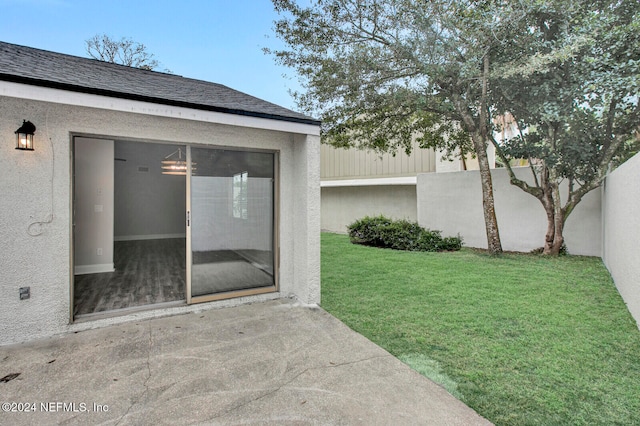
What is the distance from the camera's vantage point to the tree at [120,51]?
661 inches

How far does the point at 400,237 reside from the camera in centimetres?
1109

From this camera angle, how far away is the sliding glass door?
16.4 ft

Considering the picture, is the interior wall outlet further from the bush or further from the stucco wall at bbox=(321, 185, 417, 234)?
the stucco wall at bbox=(321, 185, 417, 234)

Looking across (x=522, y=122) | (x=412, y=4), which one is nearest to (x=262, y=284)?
(x=412, y=4)

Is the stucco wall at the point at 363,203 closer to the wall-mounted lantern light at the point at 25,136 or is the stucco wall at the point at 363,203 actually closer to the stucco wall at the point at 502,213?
the stucco wall at the point at 502,213

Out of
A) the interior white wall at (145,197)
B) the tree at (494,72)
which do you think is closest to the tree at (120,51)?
A: the interior white wall at (145,197)

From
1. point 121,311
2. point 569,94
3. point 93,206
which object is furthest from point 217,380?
point 569,94

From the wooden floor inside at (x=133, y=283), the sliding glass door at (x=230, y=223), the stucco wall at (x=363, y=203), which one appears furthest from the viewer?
the stucco wall at (x=363, y=203)

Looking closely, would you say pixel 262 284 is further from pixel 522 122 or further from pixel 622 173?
pixel 522 122

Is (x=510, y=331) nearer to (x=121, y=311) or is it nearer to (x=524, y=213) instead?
(x=121, y=311)

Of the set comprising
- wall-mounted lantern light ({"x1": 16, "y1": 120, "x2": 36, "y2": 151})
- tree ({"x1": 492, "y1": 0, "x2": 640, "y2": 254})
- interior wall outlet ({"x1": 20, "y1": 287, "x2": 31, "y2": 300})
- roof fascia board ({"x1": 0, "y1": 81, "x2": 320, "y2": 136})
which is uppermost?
tree ({"x1": 492, "y1": 0, "x2": 640, "y2": 254})

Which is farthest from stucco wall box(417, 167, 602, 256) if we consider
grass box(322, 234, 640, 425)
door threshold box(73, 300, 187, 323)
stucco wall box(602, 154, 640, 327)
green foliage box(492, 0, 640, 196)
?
door threshold box(73, 300, 187, 323)

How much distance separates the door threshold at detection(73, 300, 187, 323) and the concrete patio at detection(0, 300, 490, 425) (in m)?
0.29

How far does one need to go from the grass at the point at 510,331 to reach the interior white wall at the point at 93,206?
512 centimetres
